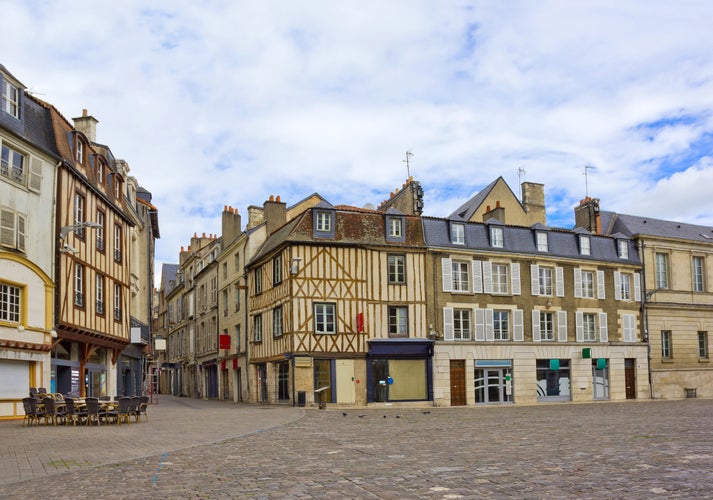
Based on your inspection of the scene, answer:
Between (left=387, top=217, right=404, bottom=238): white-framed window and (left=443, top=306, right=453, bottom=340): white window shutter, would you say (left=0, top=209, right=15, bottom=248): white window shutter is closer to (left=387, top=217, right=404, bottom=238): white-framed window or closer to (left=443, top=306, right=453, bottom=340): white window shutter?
(left=387, top=217, right=404, bottom=238): white-framed window

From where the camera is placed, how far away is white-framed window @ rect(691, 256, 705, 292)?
115 feet

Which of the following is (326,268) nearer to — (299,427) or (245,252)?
(245,252)

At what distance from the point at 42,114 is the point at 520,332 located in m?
19.2

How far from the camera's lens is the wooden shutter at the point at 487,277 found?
1180 inches

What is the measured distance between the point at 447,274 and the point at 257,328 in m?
8.47

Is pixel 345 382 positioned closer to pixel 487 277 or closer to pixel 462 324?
pixel 462 324

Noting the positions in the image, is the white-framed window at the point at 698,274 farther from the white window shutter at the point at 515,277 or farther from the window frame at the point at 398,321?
the window frame at the point at 398,321

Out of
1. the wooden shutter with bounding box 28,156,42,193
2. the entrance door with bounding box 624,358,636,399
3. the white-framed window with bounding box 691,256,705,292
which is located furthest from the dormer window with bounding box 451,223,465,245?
the wooden shutter with bounding box 28,156,42,193

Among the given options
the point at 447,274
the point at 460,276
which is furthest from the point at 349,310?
the point at 460,276

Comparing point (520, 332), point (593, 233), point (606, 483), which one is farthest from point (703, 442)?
point (593, 233)

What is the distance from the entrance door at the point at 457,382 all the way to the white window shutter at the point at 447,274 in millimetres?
2783

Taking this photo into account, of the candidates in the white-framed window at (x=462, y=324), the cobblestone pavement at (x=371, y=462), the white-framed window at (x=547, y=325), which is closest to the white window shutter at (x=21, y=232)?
the cobblestone pavement at (x=371, y=462)

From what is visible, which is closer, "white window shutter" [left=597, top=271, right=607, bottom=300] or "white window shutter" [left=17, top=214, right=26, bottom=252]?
"white window shutter" [left=17, top=214, right=26, bottom=252]

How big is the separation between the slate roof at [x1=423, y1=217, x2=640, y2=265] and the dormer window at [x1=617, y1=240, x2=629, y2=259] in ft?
0.52
